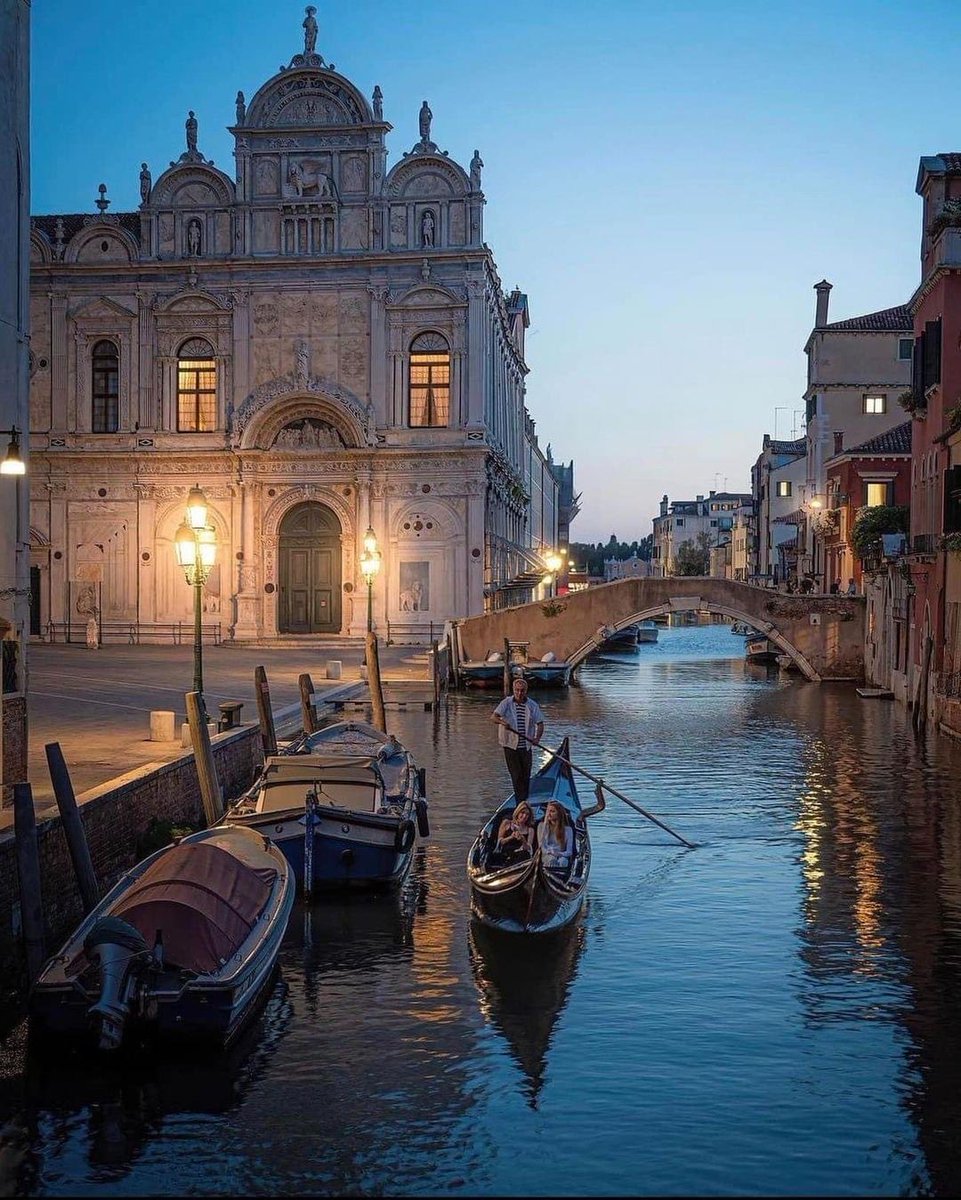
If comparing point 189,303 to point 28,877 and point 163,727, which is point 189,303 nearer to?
point 163,727

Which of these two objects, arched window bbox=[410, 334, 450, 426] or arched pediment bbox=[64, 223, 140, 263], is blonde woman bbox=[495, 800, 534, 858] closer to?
arched window bbox=[410, 334, 450, 426]

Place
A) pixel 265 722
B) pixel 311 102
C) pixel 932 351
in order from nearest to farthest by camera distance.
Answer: pixel 265 722, pixel 932 351, pixel 311 102

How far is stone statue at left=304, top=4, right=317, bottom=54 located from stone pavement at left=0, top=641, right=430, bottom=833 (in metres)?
16.9

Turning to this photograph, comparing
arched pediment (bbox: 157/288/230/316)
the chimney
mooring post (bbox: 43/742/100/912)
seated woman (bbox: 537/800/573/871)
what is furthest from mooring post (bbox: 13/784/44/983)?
the chimney

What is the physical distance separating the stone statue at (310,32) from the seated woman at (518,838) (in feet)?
111

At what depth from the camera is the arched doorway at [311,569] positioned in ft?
141

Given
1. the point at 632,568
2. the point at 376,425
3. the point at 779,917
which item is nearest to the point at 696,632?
the point at 376,425

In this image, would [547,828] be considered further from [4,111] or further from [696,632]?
[696,632]

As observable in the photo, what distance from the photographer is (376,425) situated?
42281 mm

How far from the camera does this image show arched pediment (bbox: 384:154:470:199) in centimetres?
4209

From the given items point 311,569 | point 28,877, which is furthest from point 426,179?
point 28,877

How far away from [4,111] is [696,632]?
71773 mm

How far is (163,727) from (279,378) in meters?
25.1

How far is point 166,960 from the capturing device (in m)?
9.98
